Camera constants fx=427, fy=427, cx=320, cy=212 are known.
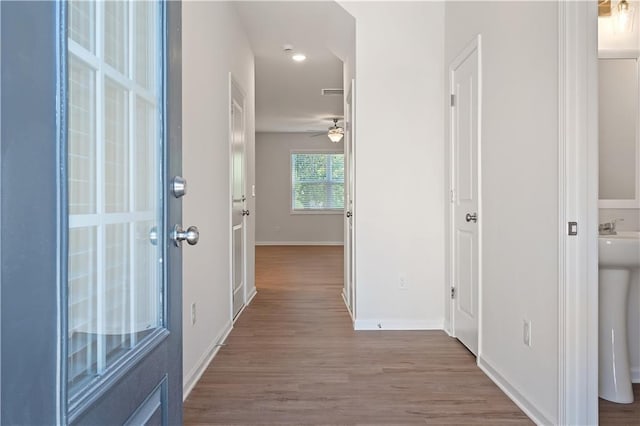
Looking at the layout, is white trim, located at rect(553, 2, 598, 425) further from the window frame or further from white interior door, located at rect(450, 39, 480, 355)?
the window frame

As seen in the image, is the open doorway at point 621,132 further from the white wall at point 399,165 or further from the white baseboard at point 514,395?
the white wall at point 399,165

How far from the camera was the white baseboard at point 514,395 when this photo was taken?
1891 mm

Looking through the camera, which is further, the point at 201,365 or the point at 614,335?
the point at 201,365

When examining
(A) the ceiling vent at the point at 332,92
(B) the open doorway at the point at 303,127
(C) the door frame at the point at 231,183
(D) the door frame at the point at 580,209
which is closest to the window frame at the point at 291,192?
(B) the open doorway at the point at 303,127

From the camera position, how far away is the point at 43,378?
1.71ft

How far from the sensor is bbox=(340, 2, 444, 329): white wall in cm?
336

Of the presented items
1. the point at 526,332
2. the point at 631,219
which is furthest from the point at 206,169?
the point at 631,219

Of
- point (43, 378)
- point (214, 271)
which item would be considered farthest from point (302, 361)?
point (43, 378)

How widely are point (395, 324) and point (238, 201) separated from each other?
1.73m

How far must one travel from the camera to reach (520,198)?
2107 millimetres

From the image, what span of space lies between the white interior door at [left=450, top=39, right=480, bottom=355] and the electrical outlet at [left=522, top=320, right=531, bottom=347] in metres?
0.60

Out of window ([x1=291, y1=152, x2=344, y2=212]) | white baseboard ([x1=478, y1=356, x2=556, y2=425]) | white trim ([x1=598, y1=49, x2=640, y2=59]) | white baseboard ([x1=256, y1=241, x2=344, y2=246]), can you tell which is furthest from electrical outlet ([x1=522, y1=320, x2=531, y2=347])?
window ([x1=291, y1=152, x2=344, y2=212])

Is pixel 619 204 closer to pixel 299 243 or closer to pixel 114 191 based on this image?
pixel 114 191

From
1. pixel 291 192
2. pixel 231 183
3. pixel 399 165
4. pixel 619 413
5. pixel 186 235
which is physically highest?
pixel 291 192
